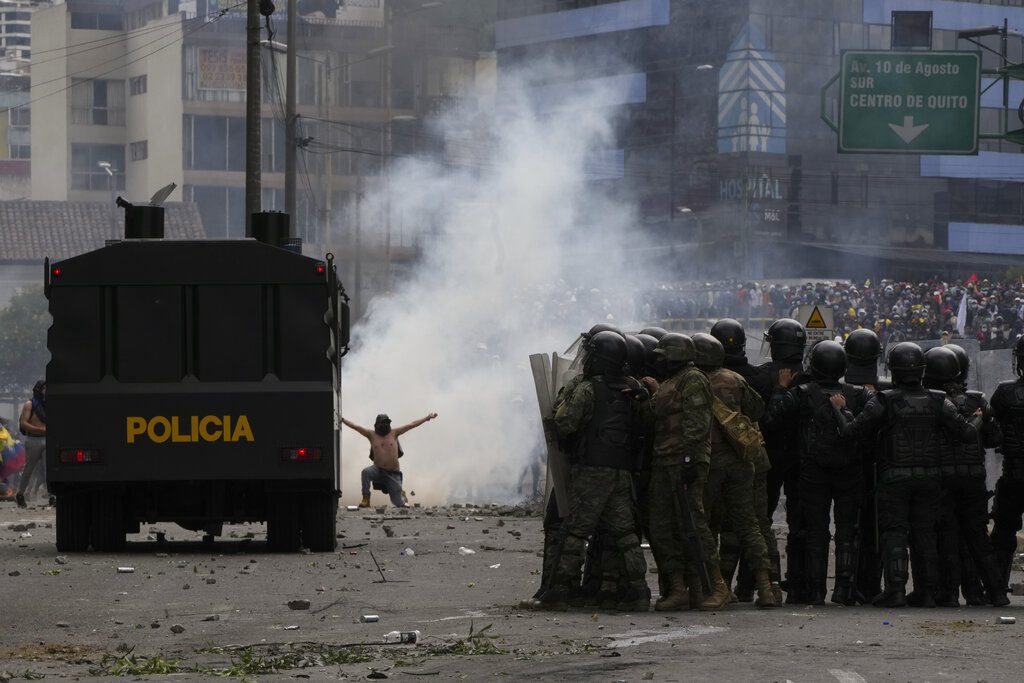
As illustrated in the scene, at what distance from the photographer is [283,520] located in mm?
14258

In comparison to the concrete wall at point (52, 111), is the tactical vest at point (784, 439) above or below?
below

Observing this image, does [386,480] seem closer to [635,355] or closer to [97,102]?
[635,355]

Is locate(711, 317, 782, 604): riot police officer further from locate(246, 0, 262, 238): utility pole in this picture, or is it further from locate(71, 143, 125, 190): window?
locate(71, 143, 125, 190): window

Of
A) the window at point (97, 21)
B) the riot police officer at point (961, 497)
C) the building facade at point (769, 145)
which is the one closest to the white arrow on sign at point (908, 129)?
the riot police officer at point (961, 497)

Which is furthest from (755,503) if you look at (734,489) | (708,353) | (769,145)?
(769,145)

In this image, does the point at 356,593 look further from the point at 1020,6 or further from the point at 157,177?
the point at 1020,6

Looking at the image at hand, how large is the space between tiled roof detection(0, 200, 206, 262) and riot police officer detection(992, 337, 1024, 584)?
51326mm

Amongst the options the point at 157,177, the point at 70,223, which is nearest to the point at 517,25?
the point at 157,177

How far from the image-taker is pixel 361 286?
46750 millimetres

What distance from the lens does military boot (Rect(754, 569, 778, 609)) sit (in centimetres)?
1020

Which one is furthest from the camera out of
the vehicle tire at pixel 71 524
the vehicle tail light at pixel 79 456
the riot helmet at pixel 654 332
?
the vehicle tire at pixel 71 524

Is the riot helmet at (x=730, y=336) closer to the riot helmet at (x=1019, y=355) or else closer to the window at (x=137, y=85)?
the riot helmet at (x=1019, y=355)

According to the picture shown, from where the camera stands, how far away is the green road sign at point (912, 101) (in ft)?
73.7

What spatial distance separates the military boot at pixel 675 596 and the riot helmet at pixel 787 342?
5.73ft
